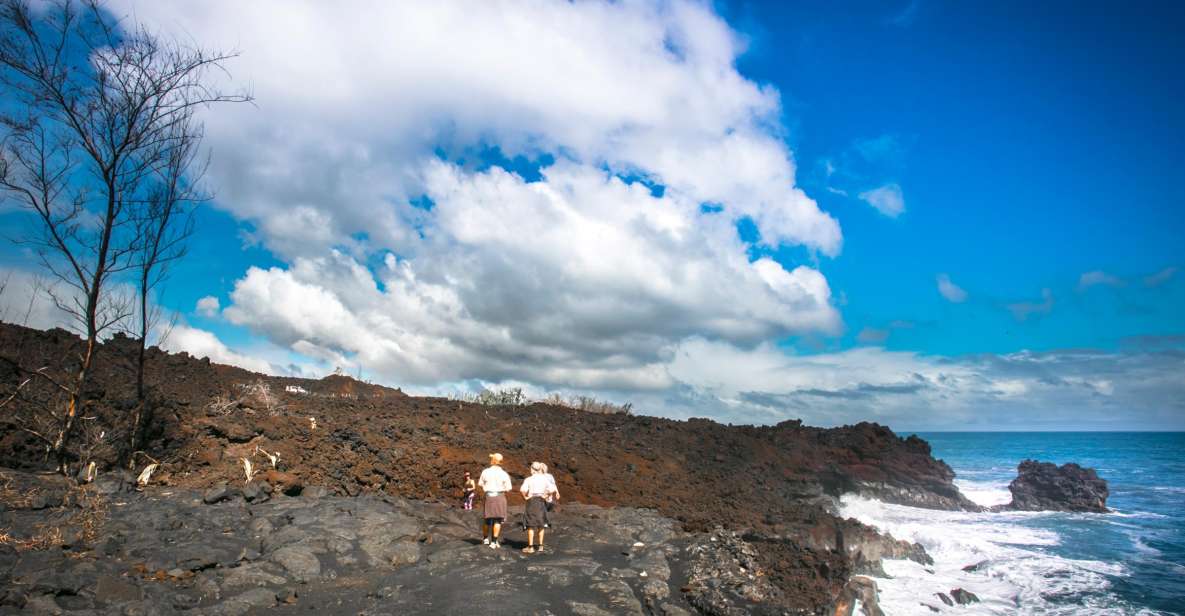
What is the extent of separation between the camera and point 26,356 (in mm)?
13719

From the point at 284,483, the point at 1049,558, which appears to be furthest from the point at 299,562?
the point at 1049,558

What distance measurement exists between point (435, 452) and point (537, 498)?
17.5 feet

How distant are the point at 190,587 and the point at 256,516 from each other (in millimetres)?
2611

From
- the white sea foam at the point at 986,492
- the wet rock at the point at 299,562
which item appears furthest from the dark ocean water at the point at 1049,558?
the wet rock at the point at 299,562

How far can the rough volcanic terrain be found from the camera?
11.3 m

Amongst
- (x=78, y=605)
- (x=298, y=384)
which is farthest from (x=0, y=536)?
(x=298, y=384)

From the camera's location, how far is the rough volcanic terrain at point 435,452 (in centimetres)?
1127

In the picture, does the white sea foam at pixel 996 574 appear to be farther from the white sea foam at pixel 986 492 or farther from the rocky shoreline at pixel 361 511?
the white sea foam at pixel 986 492

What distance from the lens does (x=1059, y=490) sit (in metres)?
27.1

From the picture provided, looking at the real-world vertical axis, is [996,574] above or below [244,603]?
below

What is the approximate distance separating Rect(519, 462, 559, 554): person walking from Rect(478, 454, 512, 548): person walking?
1.28ft

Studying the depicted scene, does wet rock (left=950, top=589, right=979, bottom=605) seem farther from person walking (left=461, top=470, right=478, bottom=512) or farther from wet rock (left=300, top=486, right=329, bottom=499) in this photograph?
wet rock (left=300, top=486, right=329, bottom=499)

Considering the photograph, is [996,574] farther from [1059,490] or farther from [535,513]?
[1059,490]

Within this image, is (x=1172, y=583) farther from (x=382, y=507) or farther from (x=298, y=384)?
(x=298, y=384)
